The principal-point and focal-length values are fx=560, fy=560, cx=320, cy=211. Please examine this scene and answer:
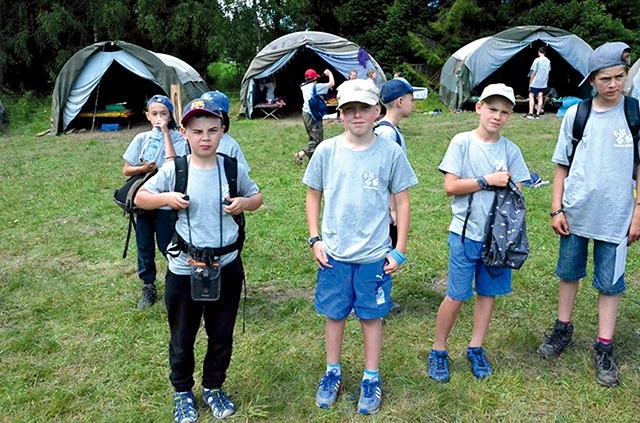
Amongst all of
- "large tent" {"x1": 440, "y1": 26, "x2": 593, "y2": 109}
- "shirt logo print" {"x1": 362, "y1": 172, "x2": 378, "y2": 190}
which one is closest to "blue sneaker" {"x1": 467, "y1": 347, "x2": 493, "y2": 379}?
"shirt logo print" {"x1": 362, "y1": 172, "x2": 378, "y2": 190}

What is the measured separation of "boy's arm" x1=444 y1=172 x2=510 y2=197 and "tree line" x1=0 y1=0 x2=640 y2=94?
62.8 ft

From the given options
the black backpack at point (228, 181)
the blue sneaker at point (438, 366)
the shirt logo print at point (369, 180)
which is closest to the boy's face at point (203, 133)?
the black backpack at point (228, 181)

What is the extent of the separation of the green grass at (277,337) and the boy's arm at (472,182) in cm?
104

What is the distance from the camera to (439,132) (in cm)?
1202

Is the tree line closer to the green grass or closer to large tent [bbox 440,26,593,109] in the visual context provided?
large tent [bbox 440,26,593,109]

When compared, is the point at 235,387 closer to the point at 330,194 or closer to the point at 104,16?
the point at 330,194

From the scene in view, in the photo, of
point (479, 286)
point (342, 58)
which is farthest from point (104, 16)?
point (479, 286)

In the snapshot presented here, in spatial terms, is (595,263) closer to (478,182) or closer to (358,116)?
(478,182)

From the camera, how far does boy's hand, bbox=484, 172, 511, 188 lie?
9.19 ft

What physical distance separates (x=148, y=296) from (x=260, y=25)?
23239 mm

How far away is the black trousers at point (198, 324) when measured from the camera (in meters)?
2.67

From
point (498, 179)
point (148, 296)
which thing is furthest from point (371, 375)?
point (148, 296)

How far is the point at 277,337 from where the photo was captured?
3.62m

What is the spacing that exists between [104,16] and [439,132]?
14.0 metres
